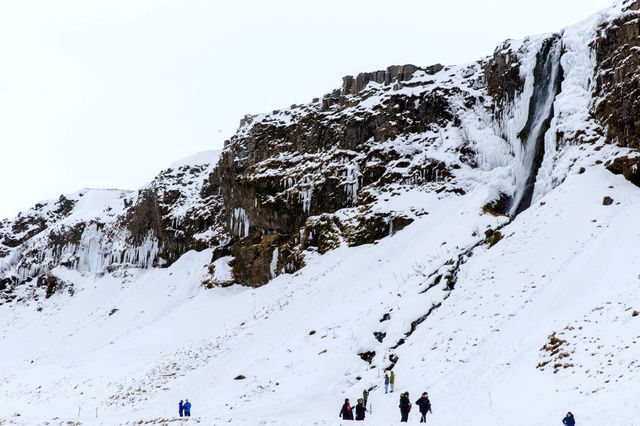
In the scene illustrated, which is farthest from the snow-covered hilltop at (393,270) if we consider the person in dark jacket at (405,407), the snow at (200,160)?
the snow at (200,160)

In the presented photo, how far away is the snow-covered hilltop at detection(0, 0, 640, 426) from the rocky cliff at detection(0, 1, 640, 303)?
17 cm

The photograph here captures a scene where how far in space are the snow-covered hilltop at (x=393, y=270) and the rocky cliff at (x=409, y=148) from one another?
171mm

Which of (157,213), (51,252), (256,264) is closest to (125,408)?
(256,264)

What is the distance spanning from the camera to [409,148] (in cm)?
4719

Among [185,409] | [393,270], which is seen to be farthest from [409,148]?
[185,409]

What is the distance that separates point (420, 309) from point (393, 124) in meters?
25.7

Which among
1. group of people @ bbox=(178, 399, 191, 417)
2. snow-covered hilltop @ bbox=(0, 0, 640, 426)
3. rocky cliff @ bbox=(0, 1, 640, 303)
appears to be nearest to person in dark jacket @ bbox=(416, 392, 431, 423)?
snow-covered hilltop @ bbox=(0, 0, 640, 426)

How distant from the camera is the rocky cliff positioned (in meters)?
32.0

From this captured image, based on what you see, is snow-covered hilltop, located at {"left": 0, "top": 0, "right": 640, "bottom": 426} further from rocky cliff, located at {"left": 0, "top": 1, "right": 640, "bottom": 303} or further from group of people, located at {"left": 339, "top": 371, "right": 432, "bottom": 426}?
group of people, located at {"left": 339, "top": 371, "right": 432, "bottom": 426}

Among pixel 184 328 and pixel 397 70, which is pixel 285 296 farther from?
pixel 397 70

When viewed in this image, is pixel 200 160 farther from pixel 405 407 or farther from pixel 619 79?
pixel 405 407

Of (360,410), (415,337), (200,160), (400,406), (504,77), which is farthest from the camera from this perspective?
(200,160)

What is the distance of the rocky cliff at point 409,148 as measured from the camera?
31969 millimetres

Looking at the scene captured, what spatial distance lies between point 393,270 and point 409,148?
16438 mm
